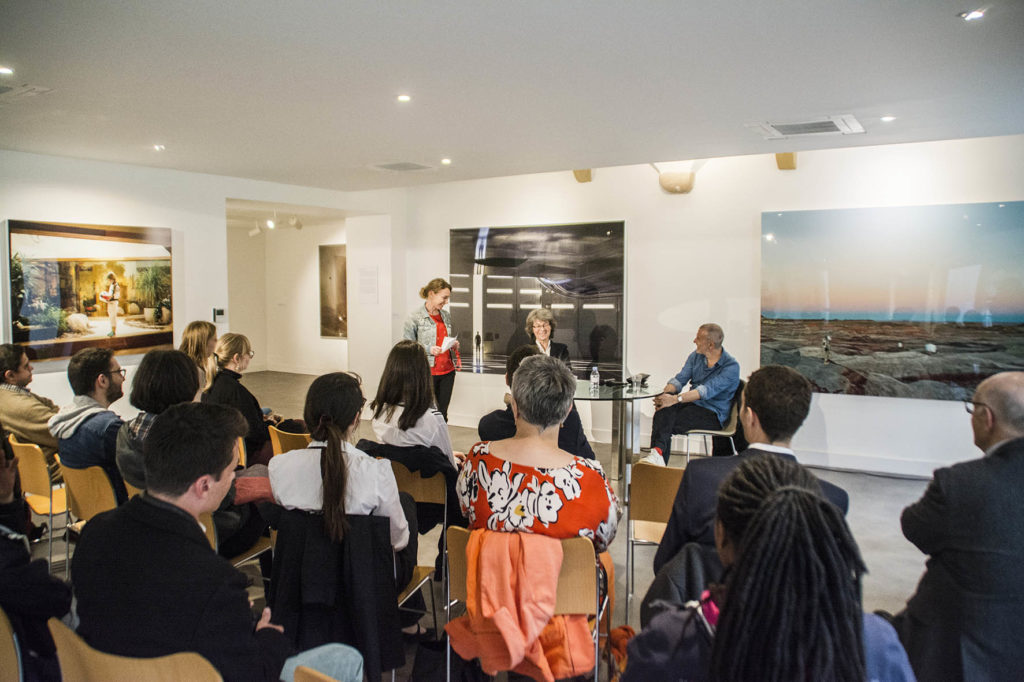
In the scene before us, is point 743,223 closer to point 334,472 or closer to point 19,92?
point 334,472

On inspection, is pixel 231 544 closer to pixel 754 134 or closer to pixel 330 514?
pixel 330 514

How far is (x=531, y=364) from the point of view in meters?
2.55

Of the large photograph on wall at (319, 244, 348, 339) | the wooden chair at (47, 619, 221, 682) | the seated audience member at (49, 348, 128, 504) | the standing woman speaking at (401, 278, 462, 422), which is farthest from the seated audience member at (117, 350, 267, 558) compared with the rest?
the large photograph on wall at (319, 244, 348, 339)

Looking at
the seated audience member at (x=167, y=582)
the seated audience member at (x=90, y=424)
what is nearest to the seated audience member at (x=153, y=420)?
the seated audience member at (x=90, y=424)

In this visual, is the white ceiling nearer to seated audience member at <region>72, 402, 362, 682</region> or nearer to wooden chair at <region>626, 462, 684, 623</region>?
seated audience member at <region>72, 402, 362, 682</region>

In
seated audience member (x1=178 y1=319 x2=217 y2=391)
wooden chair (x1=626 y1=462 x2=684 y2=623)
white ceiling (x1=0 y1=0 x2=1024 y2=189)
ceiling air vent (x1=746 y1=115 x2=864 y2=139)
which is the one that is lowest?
wooden chair (x1=626 y1=462 x2=684 y2=623)

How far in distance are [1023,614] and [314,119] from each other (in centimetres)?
435

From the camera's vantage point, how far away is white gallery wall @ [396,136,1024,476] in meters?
5.84

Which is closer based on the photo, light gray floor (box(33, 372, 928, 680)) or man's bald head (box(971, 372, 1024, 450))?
man's bald head (box(971, 372, 1024, 450))

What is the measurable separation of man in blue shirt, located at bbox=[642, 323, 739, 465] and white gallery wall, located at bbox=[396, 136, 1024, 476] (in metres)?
1.29

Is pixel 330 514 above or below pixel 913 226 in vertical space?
below

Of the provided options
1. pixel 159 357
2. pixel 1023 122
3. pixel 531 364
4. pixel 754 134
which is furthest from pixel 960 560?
pixel 1023 122

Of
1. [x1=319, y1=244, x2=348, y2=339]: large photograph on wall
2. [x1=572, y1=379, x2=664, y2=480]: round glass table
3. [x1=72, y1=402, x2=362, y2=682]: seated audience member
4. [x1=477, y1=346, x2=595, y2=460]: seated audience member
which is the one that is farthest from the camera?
[x1=319, y1=244, x2=348, y2=339]: large photograph on wall

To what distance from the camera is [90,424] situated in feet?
10.1
